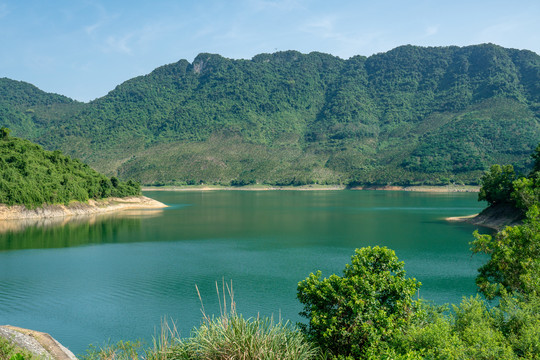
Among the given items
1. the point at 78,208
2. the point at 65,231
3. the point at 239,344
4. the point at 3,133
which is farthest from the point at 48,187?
the point at 239,344

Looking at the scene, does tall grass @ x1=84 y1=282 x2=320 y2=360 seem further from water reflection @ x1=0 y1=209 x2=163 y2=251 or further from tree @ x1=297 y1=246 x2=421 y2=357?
water reflection @ x1=0 y1=209 x2=163 y2=251

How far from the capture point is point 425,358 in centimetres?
993

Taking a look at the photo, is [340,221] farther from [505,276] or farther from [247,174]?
[247,174]

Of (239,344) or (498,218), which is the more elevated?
(239,344)

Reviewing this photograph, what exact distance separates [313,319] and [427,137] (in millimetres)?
186407

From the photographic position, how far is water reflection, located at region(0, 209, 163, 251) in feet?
144

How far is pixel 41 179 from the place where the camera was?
207 feet

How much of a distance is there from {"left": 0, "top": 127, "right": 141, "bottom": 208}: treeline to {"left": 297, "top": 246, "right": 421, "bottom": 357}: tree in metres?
57.8

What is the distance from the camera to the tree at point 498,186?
169ft

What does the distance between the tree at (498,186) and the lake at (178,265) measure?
16.5 feet

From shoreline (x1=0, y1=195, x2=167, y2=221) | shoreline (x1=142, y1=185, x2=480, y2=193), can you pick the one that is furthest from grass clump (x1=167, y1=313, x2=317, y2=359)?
shoreline (x1=142, y1=185, x2=480, y2=193)

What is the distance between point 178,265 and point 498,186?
39342mm

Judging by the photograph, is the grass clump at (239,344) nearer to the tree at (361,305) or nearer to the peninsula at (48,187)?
the tree at (361,305)

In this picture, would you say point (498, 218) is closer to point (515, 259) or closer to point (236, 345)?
point (515, 259)
